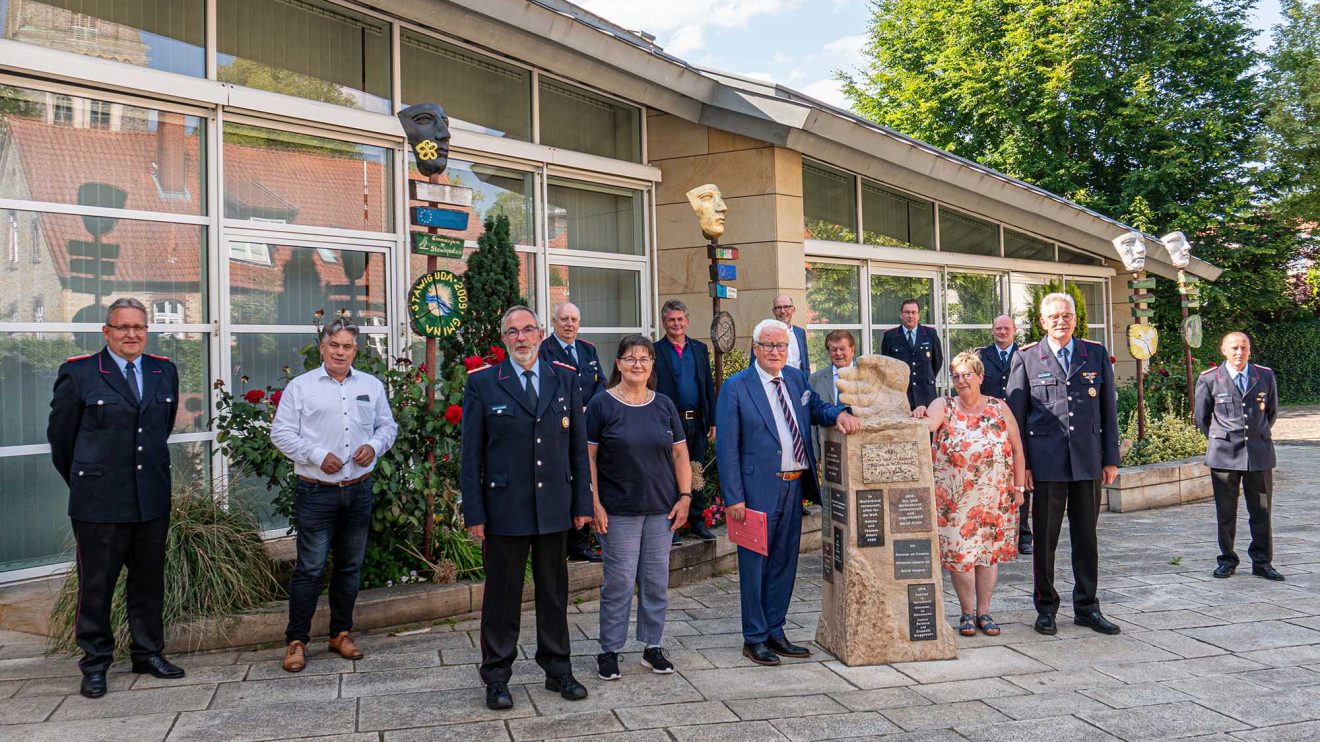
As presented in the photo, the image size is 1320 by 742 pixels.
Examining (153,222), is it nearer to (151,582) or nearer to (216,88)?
(216,88)

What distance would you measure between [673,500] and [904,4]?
87.3 ft

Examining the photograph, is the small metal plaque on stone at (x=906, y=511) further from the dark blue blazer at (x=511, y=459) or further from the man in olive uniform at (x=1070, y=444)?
the dark blue blazer at (x=511, y=459)

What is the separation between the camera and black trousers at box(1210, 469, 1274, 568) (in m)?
7.23

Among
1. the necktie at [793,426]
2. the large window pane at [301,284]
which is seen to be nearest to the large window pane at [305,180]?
the large window pane at [301,284]

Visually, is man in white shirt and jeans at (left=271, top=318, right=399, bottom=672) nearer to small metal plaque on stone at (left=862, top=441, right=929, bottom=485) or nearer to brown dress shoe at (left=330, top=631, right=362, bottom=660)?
brown dress shoe at (left=330, top=631, right=362, bottom=660)

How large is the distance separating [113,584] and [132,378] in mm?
1070

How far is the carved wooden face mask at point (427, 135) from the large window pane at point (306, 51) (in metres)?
2.00

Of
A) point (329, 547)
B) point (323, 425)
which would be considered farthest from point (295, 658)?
point (323, 425)

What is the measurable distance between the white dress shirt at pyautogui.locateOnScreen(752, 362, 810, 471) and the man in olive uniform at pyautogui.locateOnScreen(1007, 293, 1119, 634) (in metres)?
1.63

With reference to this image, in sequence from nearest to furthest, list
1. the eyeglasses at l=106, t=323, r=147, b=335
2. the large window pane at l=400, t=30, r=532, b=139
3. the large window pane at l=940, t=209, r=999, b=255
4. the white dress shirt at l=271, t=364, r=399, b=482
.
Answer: the eyeglasses at l=106, t=323, r=147, b=335 → the white dress shirt at l=271, t=364, r=399, b=482 → the large window pane at l=400, t=30, r=532, b=139 → the large window pane at l=940, t=209, r=999, b=255

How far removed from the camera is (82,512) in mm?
4820

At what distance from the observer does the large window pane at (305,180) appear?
7.46 m

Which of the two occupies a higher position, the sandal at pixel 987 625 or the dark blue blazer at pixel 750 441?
the dark blue blazer at pixel 750 441

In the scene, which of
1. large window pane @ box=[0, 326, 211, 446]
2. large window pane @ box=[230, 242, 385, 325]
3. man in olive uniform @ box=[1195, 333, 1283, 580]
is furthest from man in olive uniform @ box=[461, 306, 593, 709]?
man in olive uniform @ box=[1195, 333, 1283, 580]
